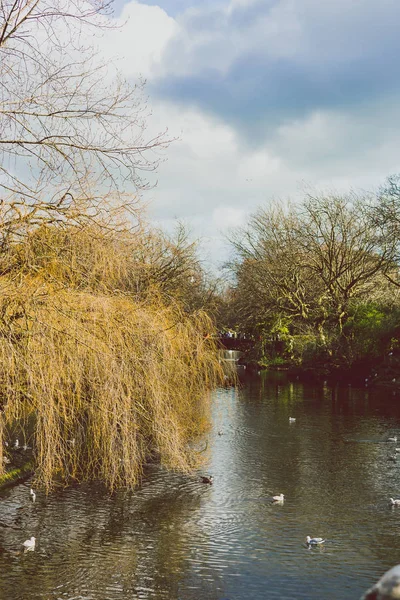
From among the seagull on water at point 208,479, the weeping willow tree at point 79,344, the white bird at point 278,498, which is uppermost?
the weeping willow tree at point 79,344

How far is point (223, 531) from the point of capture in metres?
9.64

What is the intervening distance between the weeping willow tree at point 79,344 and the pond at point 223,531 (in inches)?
29.1

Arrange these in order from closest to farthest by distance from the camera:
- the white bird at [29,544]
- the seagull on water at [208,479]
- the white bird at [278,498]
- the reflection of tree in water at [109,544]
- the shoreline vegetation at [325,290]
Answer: the reflection of tree in water at [109,544]
the white bird at [29,544]
the white bird at [278,498]
the seagull on water at [208,479]
the shoreline vegetation at [325,290]

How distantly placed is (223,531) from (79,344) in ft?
11.1

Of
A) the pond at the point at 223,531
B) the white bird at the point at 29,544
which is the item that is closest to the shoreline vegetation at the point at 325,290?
the pond at the point at 223,531

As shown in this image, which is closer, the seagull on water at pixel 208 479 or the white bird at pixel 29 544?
the white bird at pixel 29 544

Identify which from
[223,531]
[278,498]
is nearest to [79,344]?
[223,531]

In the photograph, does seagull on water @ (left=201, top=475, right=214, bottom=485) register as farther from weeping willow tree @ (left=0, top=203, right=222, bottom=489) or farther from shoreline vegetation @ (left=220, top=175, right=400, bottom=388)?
shoreline vegetation @ (left=220, top=175, right=400, bottom=388)

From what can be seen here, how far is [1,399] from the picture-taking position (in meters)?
9.33

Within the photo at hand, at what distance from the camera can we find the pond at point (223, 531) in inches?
306

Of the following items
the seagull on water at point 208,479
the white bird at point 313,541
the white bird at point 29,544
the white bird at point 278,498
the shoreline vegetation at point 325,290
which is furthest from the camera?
the shoreline vegetation at point 325,290

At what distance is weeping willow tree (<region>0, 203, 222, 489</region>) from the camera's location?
8789 millimetres

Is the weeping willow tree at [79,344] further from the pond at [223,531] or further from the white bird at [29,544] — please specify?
the white bird at [29,544]

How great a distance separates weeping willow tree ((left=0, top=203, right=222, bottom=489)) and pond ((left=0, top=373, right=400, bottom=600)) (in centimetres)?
74
